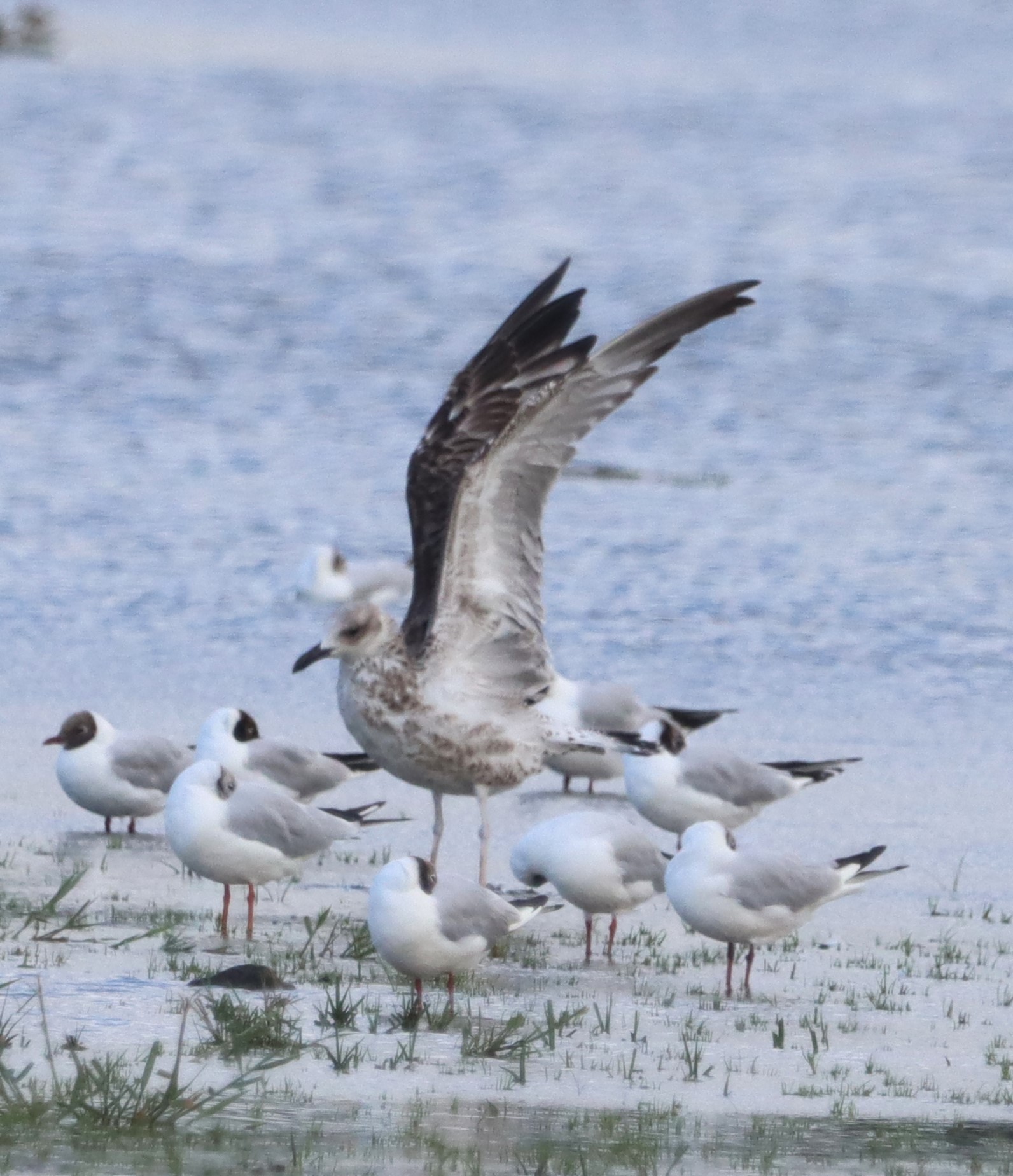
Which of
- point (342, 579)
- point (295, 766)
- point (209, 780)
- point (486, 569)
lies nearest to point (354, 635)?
point (486, 569)

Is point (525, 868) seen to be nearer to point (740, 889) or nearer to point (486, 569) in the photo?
point (740, 889)

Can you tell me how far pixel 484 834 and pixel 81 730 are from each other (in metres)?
1.81

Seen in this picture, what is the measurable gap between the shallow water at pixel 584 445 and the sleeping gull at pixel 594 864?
0.79 ft

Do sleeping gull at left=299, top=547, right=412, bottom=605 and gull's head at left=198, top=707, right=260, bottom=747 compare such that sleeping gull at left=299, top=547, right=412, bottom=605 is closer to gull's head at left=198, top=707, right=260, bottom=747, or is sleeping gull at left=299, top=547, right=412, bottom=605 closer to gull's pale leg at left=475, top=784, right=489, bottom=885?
gull's head at left=198, top=707, right=260, bottom=747

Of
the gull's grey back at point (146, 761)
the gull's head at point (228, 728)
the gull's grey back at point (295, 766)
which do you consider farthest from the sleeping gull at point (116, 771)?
the gull's grey back at point (295, 766)

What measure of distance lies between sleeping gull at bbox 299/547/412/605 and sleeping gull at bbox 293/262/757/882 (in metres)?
4.31

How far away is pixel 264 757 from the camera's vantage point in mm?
9266

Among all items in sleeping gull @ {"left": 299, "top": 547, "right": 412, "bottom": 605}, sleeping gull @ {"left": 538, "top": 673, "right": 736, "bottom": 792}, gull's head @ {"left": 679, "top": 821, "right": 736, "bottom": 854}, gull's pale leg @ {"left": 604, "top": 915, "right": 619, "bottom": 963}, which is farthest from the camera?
sleeping gull @ {"left": 299, "top": 547, "right": 412, "bottom": 605}

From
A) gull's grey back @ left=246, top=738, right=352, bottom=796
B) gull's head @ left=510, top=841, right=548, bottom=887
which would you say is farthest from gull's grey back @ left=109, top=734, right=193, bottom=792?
gull's head @ left=510, top=841, right=548, bottom=887

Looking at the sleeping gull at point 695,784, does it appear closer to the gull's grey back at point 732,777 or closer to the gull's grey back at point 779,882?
the gull's grey back at point 732,777

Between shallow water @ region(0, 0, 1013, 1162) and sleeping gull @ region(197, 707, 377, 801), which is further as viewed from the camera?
sleeping gull @ region(197, 707, 377, 801)

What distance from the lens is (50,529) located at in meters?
15.6

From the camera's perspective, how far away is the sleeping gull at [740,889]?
7.13m

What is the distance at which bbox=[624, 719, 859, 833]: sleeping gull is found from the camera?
30.5ft
